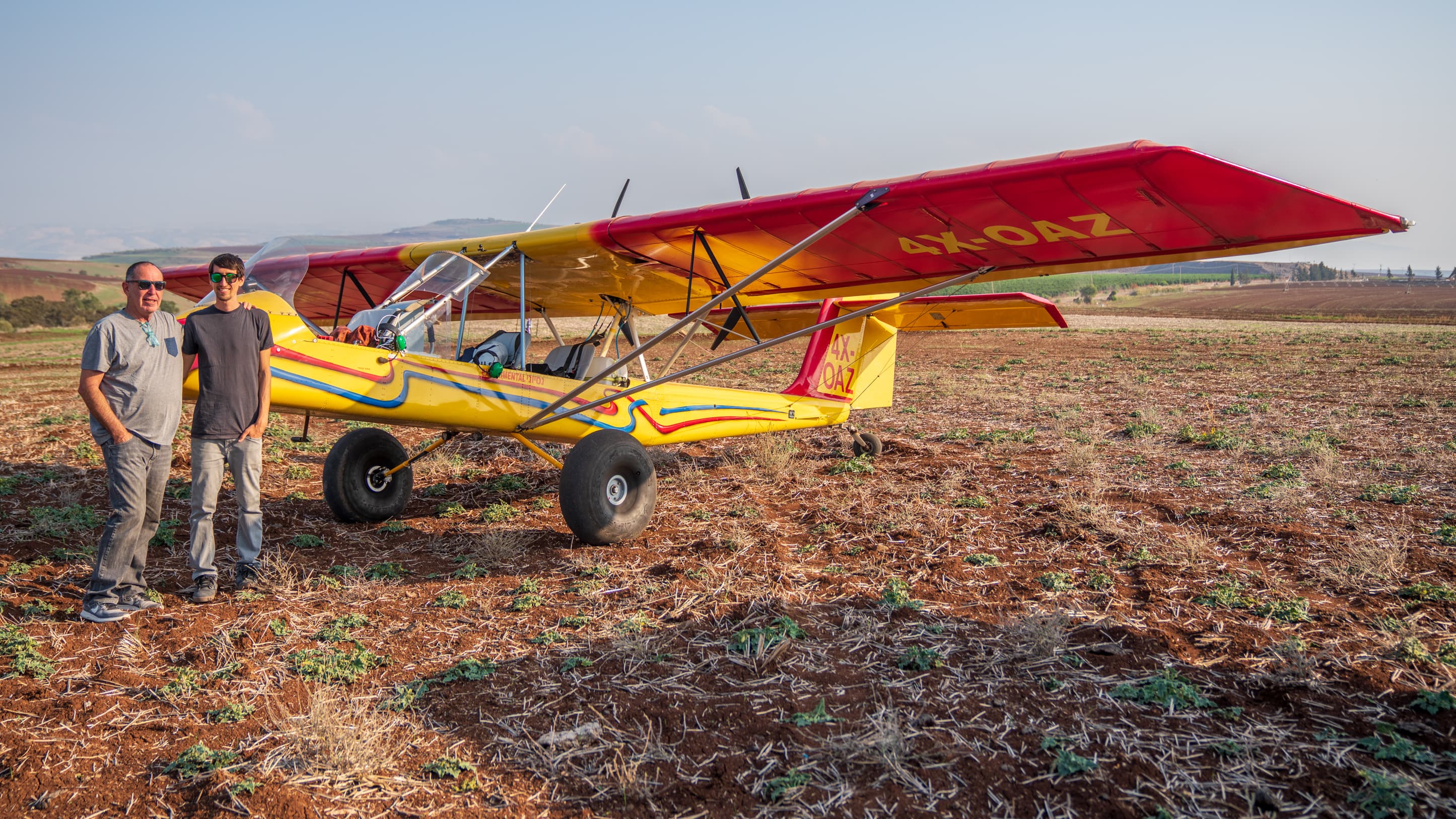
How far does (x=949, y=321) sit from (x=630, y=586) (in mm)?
4897

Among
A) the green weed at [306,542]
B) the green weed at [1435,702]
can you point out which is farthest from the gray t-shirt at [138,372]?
the green weed at [1435,702]

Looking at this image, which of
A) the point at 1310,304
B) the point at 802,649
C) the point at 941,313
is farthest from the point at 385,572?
the point at 1310,304

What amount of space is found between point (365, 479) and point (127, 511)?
2.19m

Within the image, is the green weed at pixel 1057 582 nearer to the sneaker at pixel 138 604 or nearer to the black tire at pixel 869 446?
the black tire at pixel 869 446

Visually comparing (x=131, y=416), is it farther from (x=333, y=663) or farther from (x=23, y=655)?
(x=333, y=663)

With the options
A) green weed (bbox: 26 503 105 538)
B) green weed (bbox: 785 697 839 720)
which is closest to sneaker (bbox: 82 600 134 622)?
green weed (bbox: 26 503 105 538)

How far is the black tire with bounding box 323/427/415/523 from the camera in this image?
20.4 feet

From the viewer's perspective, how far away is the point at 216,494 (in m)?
4.46

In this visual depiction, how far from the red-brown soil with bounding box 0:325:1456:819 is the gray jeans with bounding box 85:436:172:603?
0.83 ft

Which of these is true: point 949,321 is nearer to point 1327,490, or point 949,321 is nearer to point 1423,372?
point 1327,490

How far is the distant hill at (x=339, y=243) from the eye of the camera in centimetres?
672

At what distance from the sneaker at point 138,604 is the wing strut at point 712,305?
2551 mm

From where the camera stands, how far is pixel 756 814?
2570mm

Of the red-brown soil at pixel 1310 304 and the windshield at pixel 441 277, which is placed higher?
the red-brown soil at pixel 1310 304
